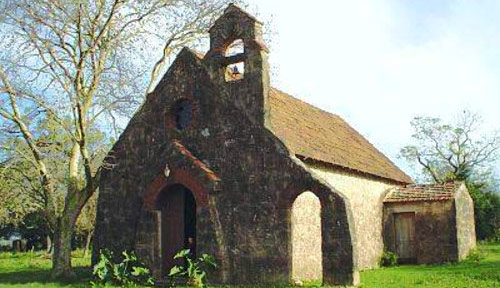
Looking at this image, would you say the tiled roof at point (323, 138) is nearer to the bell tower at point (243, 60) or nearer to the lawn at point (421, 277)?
the bell tower at point (243, 60)

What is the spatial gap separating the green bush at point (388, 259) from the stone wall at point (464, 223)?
256cm

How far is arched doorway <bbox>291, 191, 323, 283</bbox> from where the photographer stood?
16656 millimetres

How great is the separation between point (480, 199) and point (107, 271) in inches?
1201

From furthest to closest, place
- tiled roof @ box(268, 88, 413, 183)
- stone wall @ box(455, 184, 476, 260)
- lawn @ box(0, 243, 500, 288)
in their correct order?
stone wall @ box(455, 184, 476, 260)
tiled roof @ box(268, 88, 413, 183)
lawn @ box(0, 243, 500, 288)

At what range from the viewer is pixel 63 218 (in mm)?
19781

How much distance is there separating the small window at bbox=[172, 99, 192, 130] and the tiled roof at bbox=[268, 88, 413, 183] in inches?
108

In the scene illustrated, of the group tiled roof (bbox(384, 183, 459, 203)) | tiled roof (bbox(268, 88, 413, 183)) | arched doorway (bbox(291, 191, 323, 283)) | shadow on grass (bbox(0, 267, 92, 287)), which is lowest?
shadow on grass (bbox(0, 267, 92, 287))

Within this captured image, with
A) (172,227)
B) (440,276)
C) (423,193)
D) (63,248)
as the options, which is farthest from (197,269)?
(423,193)

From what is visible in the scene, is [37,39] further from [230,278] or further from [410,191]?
[410,191]

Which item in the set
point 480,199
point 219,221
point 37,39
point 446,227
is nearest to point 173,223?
point 219,221

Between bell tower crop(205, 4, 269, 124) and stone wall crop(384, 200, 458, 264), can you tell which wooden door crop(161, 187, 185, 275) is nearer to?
bell tower crop(205, 4, 269, 124)

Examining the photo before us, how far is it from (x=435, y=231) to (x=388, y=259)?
225 cm

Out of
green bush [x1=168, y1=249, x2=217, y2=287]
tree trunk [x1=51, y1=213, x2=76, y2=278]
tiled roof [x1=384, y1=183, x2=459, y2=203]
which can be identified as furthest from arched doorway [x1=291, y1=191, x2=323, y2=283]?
tree trunk [x1=51, y1=213, x2=76, y2=278]

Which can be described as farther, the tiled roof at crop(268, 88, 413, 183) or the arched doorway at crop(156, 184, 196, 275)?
the tiled roof at crop(268, 88, 413, 183)
